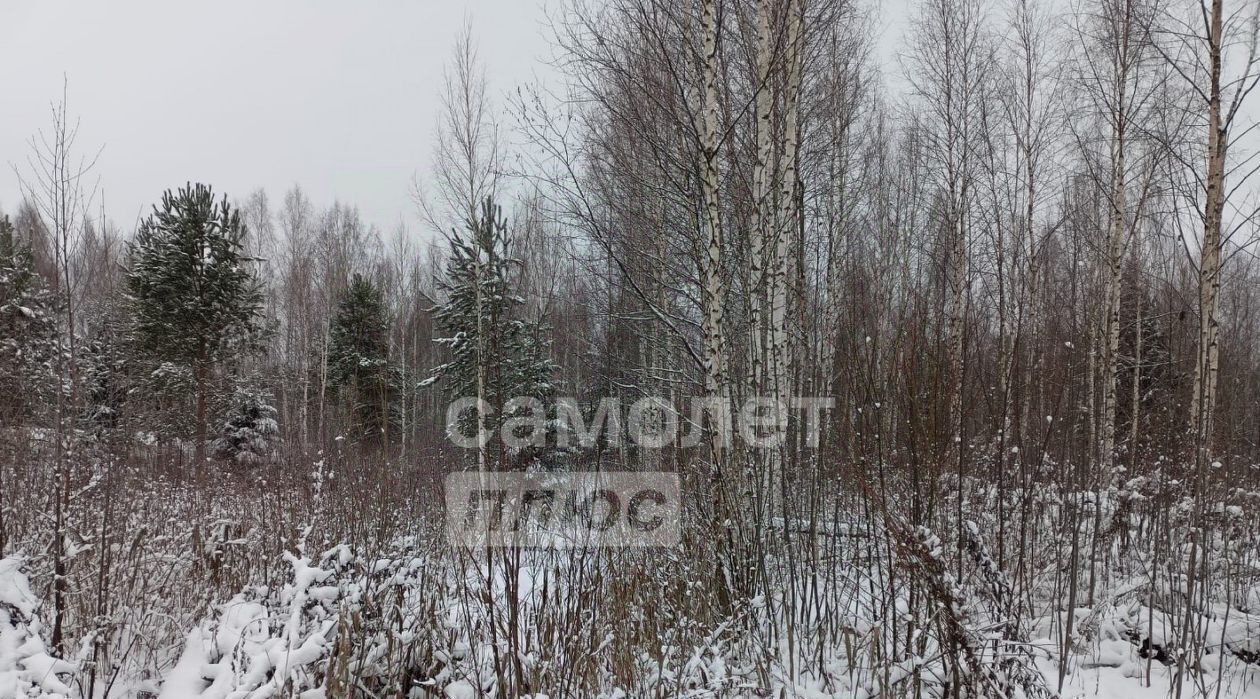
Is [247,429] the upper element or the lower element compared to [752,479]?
lower

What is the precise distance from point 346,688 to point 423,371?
17.9 metres

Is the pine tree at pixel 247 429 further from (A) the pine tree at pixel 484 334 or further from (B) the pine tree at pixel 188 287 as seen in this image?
(A) the pine tree at pixel 484 334

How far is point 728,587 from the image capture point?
3174 millimetres

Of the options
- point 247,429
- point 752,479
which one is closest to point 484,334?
point 752,479

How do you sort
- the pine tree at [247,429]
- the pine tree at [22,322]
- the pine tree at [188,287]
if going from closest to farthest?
the pine tree at [22,322], the pine tree at [188,287], the pine tree at [247,429]

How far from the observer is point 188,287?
1160 cm

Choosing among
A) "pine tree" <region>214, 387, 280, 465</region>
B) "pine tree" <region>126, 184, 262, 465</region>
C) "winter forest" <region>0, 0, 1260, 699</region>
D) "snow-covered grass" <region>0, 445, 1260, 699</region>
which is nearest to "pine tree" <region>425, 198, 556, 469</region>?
"winter forest" <region>0, 0, 1260, 699</region>

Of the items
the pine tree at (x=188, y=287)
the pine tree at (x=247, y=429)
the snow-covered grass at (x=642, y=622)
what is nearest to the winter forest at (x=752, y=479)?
the snow-covered grass at (x=642, y=622)

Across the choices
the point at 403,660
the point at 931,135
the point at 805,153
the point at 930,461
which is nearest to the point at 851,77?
the point at 805,153

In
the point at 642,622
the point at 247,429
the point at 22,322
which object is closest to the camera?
the point at 642,622

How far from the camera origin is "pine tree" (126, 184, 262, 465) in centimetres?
1140

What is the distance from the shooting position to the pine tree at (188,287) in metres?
11.4

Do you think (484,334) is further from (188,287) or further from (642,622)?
(188,287)

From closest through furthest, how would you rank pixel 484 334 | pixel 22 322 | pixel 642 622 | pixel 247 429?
1. pixel 642 622
2. pixel 484 334
3. pixel 22 322
4. pixel 247 429
